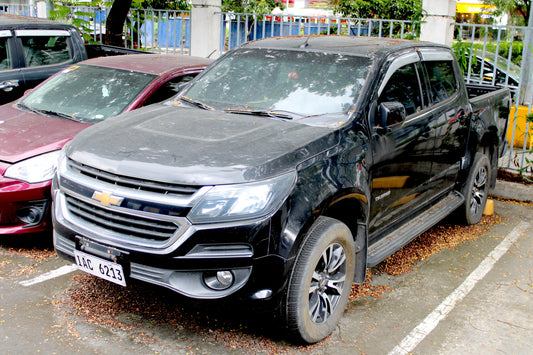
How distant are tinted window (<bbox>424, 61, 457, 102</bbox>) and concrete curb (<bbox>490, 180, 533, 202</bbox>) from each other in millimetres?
2326

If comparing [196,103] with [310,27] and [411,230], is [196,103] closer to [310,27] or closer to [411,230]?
[411,230]

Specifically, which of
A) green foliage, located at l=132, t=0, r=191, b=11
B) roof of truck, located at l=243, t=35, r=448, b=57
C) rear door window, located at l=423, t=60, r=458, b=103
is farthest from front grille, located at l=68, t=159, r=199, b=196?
green foliage, located at l=132, t=0, r=191, b=11

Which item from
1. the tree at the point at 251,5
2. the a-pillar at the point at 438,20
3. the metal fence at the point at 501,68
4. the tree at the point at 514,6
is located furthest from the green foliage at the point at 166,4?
the tree at the point at 514,6

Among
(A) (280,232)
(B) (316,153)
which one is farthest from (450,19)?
(A) (280,232)

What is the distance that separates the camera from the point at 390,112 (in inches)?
164

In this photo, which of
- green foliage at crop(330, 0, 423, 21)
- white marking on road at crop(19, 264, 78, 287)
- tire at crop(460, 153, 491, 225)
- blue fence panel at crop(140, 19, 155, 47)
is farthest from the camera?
green foliage at crop(330, 0, 423, 21)

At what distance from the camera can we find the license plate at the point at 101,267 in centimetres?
342

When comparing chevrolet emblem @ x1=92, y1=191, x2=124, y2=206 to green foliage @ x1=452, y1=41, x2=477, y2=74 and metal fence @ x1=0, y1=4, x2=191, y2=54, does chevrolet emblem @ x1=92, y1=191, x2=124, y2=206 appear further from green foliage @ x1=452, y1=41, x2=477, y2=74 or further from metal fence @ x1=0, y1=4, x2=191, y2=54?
metal fence @ x1=0, y1=4, x2=191, y2=54

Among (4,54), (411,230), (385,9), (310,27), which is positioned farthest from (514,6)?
(411,230)

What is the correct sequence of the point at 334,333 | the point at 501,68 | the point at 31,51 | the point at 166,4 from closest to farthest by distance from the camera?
the point at 334,333, the point at 31,51, the point at 501,68, the point at 166,4

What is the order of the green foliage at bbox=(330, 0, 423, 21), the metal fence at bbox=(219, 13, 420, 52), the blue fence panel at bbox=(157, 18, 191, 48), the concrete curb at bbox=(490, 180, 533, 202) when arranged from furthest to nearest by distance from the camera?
the green foliage at bbox=(330, 0, 423, 21)
the blue fence panel at bbox=(157, 18, 191, 48)
the metal fence at bbox=(219, 13, 420, 52)
the concrete curb at bbox=(490, 180, 533, 202)

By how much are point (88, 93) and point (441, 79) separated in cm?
348

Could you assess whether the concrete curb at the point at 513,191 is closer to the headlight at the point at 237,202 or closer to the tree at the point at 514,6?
the headlight at the point at 237,202

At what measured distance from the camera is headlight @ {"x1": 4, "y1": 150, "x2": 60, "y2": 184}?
15.4 feet
